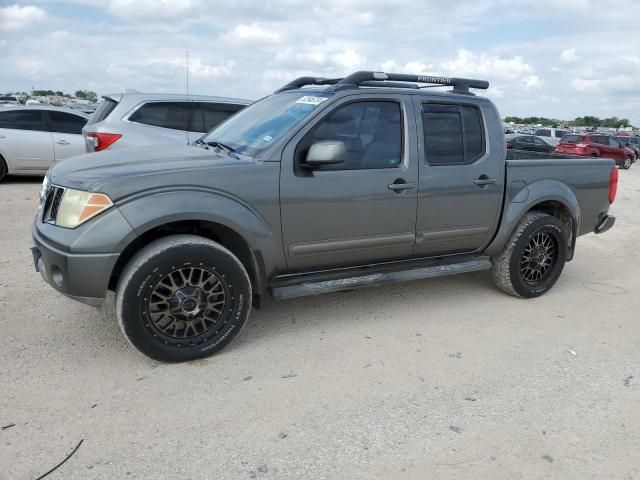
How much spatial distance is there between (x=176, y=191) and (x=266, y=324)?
135 centimetres

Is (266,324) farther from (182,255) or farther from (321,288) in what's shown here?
(182,255)

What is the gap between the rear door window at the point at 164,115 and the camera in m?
7.39

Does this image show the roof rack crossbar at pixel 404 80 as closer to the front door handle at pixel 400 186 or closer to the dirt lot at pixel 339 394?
the front door handle at pixel 400 186

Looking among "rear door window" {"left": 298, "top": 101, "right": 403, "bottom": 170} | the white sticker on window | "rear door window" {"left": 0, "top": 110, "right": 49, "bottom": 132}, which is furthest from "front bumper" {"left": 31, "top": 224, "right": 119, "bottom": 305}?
"rear door window" {"left": 0, "top": 110, "right": 49, "bottom": 132}

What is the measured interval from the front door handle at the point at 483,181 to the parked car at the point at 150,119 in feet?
13.8

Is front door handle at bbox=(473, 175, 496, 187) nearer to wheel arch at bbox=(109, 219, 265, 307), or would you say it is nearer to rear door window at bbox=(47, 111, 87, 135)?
wheel arch at bbox=(109, 219, 265, 307)

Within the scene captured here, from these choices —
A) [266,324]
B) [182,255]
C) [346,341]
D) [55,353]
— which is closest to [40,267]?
[55,353]

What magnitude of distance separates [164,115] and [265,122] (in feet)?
12.9

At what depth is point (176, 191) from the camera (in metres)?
3.36

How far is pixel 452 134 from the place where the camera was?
173 inches

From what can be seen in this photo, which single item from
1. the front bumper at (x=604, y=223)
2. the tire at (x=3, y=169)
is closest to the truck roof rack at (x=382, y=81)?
the front bumper at (x=604, y=223)

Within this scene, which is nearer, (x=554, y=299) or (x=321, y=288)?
(x=321, y=288)

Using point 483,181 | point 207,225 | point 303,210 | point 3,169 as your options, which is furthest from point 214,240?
point 3,169

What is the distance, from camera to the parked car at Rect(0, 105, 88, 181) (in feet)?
32.3
